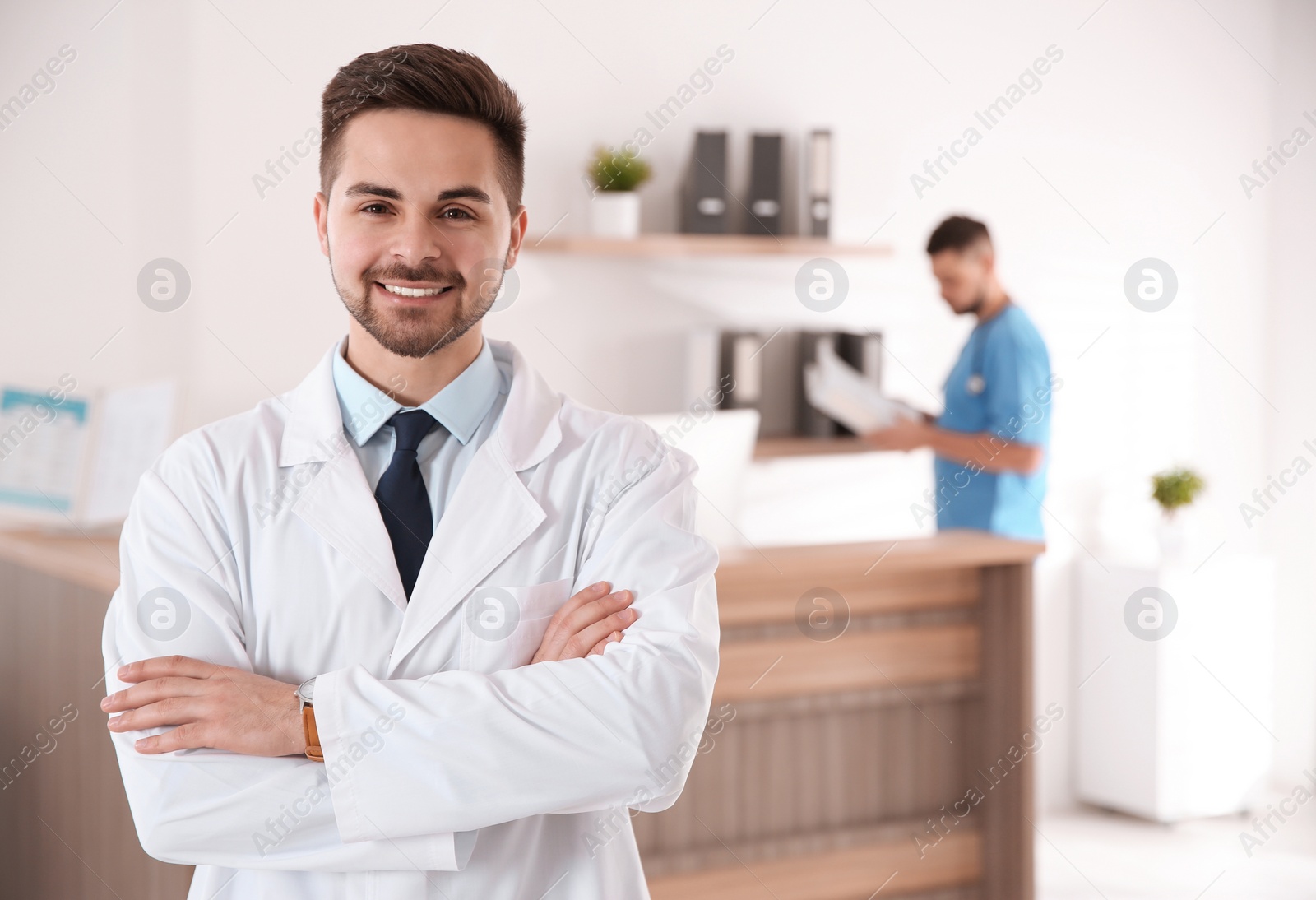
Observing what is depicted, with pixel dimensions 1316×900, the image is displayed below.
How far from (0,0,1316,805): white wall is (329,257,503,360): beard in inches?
81.7

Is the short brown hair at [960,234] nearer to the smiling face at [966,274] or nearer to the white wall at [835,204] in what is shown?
the smiling face at [966,274]

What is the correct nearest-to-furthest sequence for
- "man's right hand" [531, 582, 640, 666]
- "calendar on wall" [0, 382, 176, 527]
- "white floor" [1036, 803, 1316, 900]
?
A: 1. "man's right hand" [531, 582, 640, 666]
2. "calendar on wall" [0, 382, 176, 527]
3. "white floor" [1036, 803, 1316, 900]

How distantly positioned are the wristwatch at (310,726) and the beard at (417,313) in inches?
15.4

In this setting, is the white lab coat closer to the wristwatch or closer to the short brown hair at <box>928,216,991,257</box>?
the wristwatch

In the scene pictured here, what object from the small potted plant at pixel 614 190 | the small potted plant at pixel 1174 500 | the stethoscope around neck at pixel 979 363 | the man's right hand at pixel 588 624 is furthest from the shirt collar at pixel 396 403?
the small potted plant at pixel 1174 500

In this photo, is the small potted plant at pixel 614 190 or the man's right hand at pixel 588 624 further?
the small potted plant at pixel 614 190

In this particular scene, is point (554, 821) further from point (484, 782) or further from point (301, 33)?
point (301, 33)

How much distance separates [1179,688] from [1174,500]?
2.10 feet

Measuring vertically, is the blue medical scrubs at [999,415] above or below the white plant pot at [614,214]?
below

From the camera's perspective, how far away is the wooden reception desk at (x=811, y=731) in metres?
2.29

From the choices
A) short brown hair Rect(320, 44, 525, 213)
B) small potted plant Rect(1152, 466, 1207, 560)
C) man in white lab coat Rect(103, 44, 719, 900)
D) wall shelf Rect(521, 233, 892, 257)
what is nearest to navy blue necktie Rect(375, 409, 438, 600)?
man in white lab coat Rect(103, 44, 719, 900)

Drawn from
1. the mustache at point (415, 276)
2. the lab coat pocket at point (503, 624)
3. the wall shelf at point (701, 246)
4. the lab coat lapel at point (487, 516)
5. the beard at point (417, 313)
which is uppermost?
the wall shelf at point (701, 246)

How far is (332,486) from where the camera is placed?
4.29 feet

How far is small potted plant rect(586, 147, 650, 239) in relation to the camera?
12.5ft
